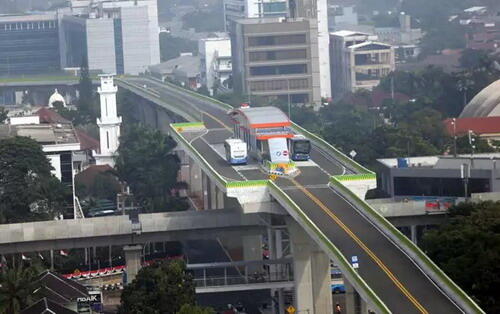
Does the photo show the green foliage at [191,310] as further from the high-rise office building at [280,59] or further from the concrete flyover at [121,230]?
the high-rise office building at [280,59]

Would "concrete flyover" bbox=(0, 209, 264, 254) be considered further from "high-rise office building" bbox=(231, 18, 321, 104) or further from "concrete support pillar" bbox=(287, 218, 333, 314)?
"high-rise office building" bbox=(231, 18, 321, 104)

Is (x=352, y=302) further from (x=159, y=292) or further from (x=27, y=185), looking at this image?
→ (x=27, y=185)

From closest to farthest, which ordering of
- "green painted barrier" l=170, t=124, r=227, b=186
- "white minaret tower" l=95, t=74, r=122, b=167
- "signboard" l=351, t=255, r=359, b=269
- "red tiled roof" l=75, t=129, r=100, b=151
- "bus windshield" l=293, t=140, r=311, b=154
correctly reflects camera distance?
"signboard" l=351, t=255, r=359, b=269
"green painted barrier" l=170, t=124, r=227, b=186
"bus windshield" l=293, t=140, r=311, b=154
"red tiled roof" l=75, t=129, r=100, b=151
"white minaret tower" l=95, t=74, r=122, b=167

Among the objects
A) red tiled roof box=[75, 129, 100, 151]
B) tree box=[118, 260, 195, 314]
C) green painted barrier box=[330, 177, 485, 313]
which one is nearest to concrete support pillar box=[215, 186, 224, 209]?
green painted barrier box=[330, 177, 485, 313]

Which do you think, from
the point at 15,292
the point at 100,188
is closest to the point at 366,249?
the point at 15,292

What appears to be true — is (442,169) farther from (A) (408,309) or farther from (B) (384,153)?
(A) (408,309)

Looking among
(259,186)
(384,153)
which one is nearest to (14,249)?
(259,186)
